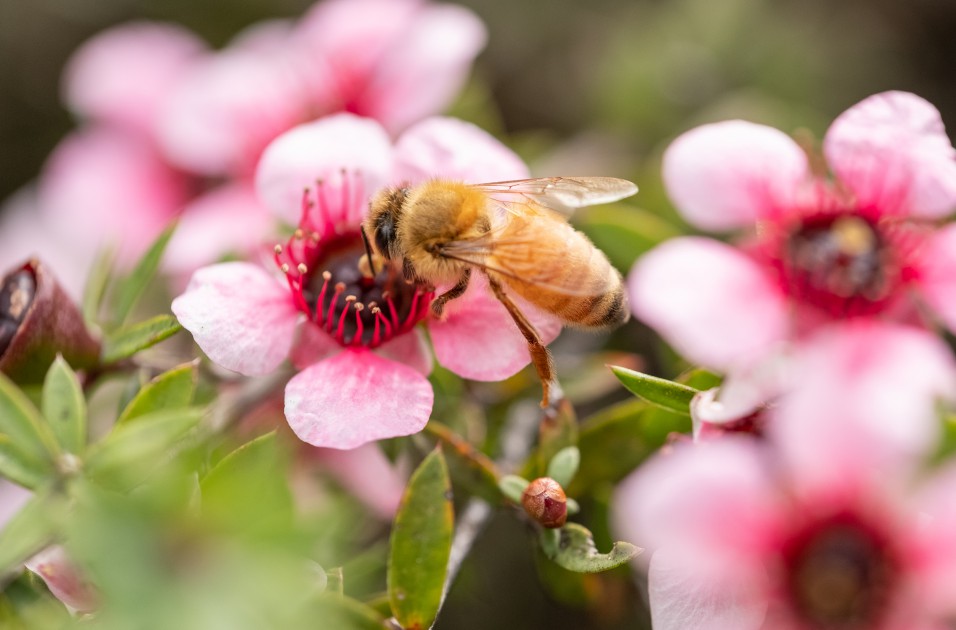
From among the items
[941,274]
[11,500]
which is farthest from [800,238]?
[11,500]

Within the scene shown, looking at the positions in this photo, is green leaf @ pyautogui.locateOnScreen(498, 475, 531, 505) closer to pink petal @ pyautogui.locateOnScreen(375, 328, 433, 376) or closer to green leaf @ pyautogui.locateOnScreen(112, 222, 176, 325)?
pink petal @ pyautogui.locateOnScreen(375, 328, 433, 376)

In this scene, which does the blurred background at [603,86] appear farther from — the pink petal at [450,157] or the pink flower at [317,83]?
the pink petal at [450,157]

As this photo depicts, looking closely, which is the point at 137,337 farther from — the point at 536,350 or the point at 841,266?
the point at 841,266

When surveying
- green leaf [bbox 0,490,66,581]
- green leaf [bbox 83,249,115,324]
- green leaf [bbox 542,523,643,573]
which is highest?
green leaf [bbox 0,490,66,581]

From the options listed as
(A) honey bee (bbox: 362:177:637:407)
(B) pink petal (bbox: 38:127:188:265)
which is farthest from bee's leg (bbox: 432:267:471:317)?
(B) pink petal (bbox: 38:127:188:265)

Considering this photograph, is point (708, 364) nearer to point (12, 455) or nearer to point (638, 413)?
point (638, 413)

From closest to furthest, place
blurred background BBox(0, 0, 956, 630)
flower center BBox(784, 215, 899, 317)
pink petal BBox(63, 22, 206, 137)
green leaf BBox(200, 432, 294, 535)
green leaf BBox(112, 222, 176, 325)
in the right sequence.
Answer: green leaf BBox(200, 432, 294, 535)
flower center BBox(784, 215, 899, 317)
green leaf BBox(112, 222, 176, 325)
blurred background BBox(0, 0, 956, 630)
pink petal BBox(63, 22, 206, 137)

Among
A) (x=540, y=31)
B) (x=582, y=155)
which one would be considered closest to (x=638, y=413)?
(x=582, y=155)
